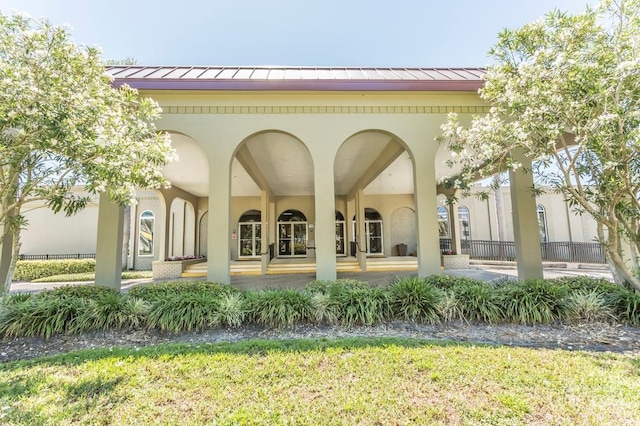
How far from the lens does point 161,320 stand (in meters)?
4.66

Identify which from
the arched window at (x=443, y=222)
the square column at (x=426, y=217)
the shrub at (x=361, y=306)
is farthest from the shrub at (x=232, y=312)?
the arched window at (x=443, y=222)

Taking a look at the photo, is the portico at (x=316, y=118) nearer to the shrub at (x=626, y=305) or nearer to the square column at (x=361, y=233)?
the shrub at (x=626, y=305)

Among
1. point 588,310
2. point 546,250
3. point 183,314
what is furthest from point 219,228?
point 546,250

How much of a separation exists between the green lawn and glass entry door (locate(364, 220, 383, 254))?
13.4 m

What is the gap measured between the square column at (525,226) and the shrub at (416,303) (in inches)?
114

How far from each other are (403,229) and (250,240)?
9192 millimetres

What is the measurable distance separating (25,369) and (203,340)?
200 cm

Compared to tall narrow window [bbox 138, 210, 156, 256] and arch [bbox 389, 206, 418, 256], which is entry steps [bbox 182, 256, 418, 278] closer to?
arch [bbox 389, 206, 418, 256]

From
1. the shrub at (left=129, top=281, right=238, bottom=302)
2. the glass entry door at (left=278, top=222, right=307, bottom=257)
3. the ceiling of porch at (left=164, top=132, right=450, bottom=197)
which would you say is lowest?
the shrub at (left=129, top=281, right=238, bottom=302)

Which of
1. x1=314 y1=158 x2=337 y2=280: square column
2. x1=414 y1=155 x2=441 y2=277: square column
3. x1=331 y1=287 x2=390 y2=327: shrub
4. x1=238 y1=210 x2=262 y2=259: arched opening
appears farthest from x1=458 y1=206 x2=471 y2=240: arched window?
x1=331 y1=287 x2=390 y2=327: shrub

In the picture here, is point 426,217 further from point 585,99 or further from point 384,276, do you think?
point 384,276

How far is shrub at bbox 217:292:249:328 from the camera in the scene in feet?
15.8

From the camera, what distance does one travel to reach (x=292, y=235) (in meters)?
17.2

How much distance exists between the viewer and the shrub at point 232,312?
4.82 meters
